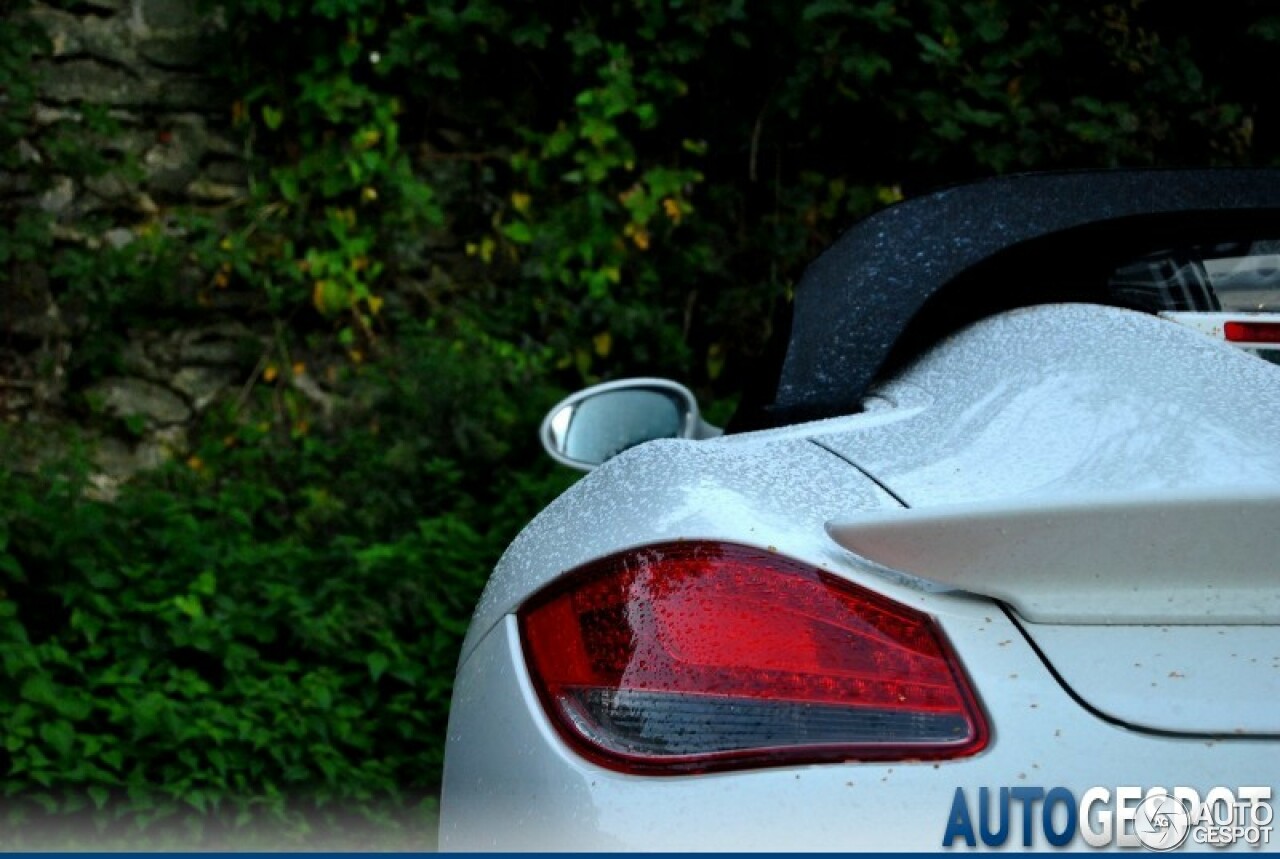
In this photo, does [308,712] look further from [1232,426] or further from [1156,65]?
[1156,65]

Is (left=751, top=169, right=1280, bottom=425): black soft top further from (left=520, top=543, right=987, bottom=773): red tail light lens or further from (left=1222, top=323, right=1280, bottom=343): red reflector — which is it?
(left=520, top=543, right=987, bottom=773): red tail light lens

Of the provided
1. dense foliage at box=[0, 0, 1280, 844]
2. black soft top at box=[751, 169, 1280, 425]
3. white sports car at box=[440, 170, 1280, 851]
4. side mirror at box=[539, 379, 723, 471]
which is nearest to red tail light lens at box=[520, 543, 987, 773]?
white sports car at box=[440, 170, 1280, 851]

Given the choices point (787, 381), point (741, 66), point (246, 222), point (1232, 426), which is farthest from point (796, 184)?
point (1232, 426)

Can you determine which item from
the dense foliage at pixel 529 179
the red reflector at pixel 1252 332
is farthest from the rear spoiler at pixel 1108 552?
the dense foliage at pixel 529 179

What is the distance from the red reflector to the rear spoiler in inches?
23.0

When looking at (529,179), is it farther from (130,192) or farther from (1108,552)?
(1108,552)

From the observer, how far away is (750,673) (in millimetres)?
1507

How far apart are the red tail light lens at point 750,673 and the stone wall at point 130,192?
Result: 5.44 meters

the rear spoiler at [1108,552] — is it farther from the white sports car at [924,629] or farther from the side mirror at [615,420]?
the side mirror at [615,420]

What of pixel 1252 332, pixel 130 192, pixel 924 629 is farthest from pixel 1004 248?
pixel 130 192

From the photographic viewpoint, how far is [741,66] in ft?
23.7

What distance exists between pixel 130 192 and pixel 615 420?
4.39m

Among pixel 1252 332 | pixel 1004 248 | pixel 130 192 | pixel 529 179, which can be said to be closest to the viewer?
pixel 1252 332

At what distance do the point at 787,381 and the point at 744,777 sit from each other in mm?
1003
